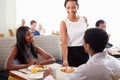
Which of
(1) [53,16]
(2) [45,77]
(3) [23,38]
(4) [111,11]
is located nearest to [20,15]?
(1) [53,16]

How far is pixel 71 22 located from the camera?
260 cm

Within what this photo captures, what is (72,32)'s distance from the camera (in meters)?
2.57

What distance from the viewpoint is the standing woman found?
252 centimetres

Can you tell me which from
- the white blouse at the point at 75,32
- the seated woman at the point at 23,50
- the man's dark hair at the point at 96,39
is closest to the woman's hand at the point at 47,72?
the man's dark hair at the point at 96,39

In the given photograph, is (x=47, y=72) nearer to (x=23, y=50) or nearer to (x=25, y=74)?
(x=25, y=74)

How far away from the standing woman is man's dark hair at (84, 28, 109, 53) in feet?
3.10

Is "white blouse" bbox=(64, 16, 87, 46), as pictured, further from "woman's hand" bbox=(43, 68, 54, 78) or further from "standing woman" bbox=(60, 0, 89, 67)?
"woman's hand" bbox=(43, 68, 54, 78)

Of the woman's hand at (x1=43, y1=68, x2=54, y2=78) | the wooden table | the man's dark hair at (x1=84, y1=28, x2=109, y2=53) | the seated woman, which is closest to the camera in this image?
the man's dark hair at (x1=84, y1=28, x2=109, y2=53)

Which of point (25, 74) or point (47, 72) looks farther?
point (25, 74)

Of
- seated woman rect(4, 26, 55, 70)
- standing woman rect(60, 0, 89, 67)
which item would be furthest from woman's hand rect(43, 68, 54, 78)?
seated woman rect(4, 26, 55, 70)

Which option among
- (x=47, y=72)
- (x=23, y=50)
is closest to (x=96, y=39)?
(x=47, y=72)

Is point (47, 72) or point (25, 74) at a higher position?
point (47, 72)

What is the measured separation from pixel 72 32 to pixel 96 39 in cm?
104

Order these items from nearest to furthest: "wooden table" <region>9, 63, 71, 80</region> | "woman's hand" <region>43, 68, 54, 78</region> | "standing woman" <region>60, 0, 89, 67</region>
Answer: "woman's hand" <region>43, 68, 54, 78</region>
"wooden table" <region>9, 63, 71, 80</region>
"standing woman" <region>60, 0, 89, 67</region>
